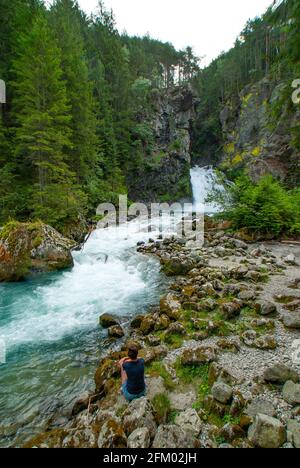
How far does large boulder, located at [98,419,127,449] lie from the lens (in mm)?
2719

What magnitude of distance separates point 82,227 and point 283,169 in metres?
16.7

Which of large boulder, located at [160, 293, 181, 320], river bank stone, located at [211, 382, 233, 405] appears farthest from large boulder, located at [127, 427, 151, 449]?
large boulder, located at [160, 293, 181, 320]

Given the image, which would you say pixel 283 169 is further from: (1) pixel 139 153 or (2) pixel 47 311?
(2) pixel 47 311

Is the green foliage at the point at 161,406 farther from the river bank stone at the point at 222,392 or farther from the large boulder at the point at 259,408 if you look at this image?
the large boulder at the point at 259,408

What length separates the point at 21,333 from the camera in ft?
19.1

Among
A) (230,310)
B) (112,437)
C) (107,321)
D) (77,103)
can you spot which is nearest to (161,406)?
(112,437)

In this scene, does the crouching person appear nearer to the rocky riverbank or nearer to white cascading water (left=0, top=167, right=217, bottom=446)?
the rocky riverbank

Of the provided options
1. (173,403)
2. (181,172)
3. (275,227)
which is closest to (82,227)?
(275,227)

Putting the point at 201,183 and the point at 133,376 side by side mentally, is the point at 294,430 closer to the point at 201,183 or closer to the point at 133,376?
the point at 133,376

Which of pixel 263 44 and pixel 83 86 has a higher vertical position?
pixel 263 44

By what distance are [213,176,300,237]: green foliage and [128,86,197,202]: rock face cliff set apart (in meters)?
16.9

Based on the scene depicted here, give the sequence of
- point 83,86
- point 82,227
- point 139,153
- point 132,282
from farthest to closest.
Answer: point 139,153
point 83,86
point 82,227
point 132,282

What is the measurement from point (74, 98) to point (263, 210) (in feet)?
48.2
